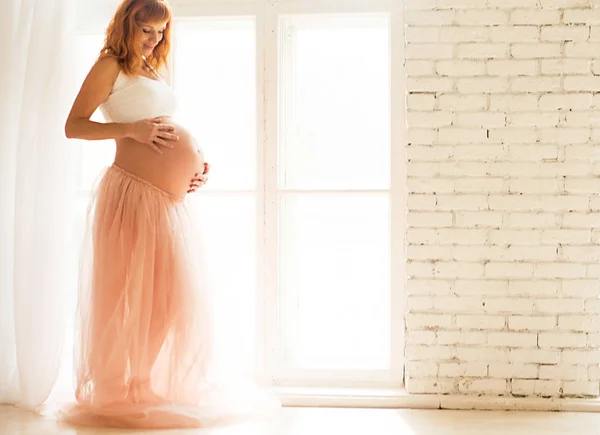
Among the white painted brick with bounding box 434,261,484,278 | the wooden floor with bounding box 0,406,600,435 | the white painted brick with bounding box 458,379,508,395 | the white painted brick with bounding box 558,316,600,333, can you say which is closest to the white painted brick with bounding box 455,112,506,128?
the white painted brick with bounding box 434,261,484,278

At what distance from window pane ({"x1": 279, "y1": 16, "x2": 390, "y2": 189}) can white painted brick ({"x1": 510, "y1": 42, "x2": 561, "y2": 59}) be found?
57 cm

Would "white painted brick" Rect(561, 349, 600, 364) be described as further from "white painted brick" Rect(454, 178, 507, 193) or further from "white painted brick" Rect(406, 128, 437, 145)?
"white painted brick" Rect(406, 128, 437, 145)

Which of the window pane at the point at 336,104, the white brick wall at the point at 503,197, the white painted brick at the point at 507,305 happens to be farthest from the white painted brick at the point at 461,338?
the window pane at the point at 336,104

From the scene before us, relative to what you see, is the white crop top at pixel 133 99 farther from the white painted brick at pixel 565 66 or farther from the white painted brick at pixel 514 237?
the white painted brick at pixel 565 66

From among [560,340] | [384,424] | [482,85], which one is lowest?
[384,424]

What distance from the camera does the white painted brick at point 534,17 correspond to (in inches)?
110

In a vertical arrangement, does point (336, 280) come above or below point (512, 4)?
below

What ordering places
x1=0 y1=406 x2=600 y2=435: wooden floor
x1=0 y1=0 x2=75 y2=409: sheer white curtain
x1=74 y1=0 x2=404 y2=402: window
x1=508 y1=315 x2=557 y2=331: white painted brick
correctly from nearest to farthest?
1. x1=0 y1=406 x2=600 y2=435: wooden floor
2. x1=0 y1=0 x2=75 y2=409: sheer white curtain
3. x1=508 y1=315 x2=557 y2=331: white painted brick
4. x1=74 y1=0 x2=404 y2=402: window

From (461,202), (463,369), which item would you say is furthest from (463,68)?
(463,369)

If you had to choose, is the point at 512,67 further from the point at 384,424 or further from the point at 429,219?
the point at 384,424

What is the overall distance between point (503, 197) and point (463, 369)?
732mm

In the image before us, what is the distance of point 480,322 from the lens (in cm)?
280

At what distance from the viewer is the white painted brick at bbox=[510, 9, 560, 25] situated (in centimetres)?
279

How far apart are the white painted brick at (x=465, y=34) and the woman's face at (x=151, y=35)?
1146 millimetres
